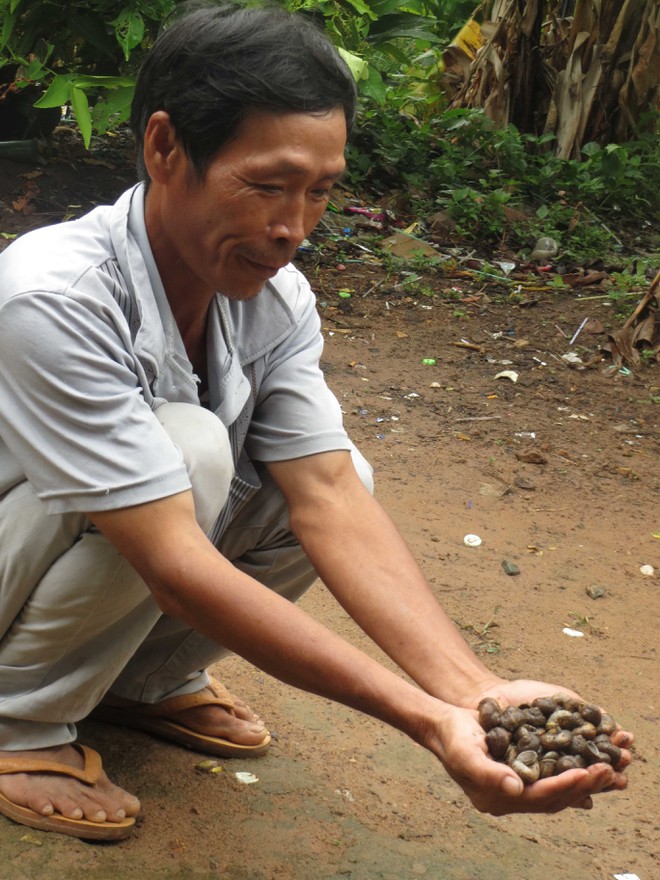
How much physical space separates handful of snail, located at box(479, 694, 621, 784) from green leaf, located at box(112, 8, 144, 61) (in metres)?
3.95

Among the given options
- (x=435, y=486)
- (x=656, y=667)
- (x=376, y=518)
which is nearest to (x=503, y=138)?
(x=435, y=486)

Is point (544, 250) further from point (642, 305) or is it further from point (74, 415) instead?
point (74, 415)

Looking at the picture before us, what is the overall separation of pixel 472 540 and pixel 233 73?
2123 mm

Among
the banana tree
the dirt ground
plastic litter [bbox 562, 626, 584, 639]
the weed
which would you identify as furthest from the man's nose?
the banana tree

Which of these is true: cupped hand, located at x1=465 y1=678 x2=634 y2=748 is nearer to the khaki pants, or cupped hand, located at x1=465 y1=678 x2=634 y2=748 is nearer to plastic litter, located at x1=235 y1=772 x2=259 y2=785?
the khaki pants

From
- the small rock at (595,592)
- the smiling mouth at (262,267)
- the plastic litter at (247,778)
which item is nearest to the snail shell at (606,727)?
the plastic litter at (247,778)

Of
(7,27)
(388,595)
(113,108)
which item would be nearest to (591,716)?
(388,595)

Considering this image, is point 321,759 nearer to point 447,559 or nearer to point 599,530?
point 447,559

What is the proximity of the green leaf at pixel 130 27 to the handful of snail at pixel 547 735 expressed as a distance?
3.95 meters

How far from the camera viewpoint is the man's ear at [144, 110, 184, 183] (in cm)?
187

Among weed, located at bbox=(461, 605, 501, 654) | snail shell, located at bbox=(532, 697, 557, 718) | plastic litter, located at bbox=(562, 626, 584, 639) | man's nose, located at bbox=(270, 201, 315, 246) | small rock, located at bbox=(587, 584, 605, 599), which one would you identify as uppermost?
man's nose, located at bbox=(270, 201, 315, 246)

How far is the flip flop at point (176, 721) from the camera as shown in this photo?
2.36 m

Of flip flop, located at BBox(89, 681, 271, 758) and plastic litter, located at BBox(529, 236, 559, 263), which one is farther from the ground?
flip flop, located at BBox(89, 681, 271, 758)

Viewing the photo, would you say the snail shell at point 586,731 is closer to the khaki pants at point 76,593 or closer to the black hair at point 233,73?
the khaki pants at point 76,593
